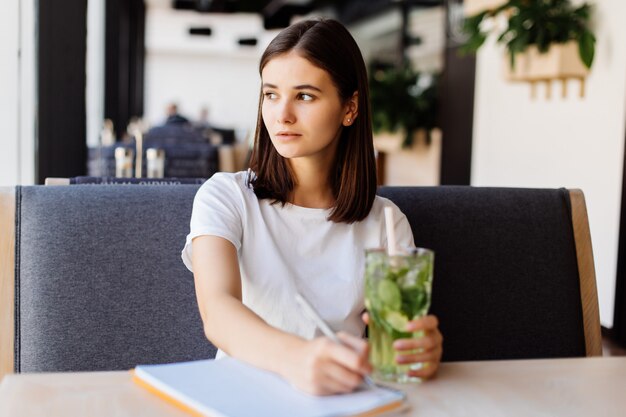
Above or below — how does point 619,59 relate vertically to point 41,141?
above

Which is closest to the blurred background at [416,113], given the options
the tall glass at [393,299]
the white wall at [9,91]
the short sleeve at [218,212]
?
the white wall at [9,91]

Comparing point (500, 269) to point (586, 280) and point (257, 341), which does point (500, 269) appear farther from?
point (257, 341)

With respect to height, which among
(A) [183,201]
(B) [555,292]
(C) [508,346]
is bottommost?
(C) [508,346]

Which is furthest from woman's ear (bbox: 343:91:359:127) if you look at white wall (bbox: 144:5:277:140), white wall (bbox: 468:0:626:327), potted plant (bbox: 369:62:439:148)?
white wall (bbox: 144:5:277:140)

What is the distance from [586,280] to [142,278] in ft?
3.19

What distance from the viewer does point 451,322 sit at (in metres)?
1.65

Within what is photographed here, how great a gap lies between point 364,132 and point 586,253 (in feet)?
2.01

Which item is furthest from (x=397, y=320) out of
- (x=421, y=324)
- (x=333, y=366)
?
(x=333, y=366)

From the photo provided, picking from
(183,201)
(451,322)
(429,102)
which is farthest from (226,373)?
(429,102)

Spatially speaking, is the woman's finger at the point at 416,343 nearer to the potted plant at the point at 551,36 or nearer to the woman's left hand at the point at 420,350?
the woman's left hand at the point at 420,350

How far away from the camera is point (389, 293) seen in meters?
0.93

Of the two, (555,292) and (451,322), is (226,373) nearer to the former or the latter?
(451,322)

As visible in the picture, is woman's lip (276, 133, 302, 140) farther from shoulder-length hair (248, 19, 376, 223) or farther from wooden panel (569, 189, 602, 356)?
wooden panel (569, 189, 602, 356)

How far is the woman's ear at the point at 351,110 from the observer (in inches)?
57.3
